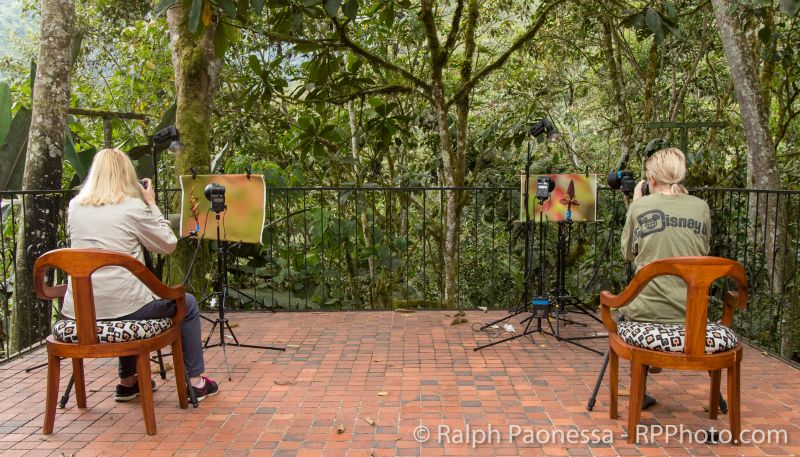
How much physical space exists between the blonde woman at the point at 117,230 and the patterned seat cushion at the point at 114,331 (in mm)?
74

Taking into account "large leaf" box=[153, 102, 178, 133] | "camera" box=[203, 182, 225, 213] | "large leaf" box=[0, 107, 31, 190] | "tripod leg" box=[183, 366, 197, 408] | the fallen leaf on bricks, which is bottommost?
the fallen leaf on bricks

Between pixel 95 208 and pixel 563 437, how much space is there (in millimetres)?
2852

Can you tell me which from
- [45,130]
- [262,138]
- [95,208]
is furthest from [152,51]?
[95,208]

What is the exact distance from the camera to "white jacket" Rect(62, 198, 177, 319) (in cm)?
352

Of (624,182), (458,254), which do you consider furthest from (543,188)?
(458,254)

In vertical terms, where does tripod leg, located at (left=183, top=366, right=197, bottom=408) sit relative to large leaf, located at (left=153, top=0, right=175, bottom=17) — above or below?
below

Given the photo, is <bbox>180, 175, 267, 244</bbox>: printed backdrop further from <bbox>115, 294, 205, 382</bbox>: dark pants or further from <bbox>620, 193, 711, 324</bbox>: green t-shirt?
<bbox>620, 193, 711, 324</bbox>: green t-shirt

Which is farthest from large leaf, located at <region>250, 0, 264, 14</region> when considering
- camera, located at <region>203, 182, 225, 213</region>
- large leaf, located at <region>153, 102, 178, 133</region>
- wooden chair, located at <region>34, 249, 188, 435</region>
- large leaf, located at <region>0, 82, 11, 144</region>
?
large leaf, located at <region>0, 82, 11, 144</region>

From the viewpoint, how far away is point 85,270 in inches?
128

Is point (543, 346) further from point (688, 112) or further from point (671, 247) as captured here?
point (688, 112)

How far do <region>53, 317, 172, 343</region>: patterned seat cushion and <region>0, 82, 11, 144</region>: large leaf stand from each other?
4352 mm

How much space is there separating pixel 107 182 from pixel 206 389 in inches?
57.6

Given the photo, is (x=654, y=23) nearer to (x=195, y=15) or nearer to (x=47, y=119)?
(x=195, y=15)

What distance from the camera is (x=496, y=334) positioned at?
564cm
